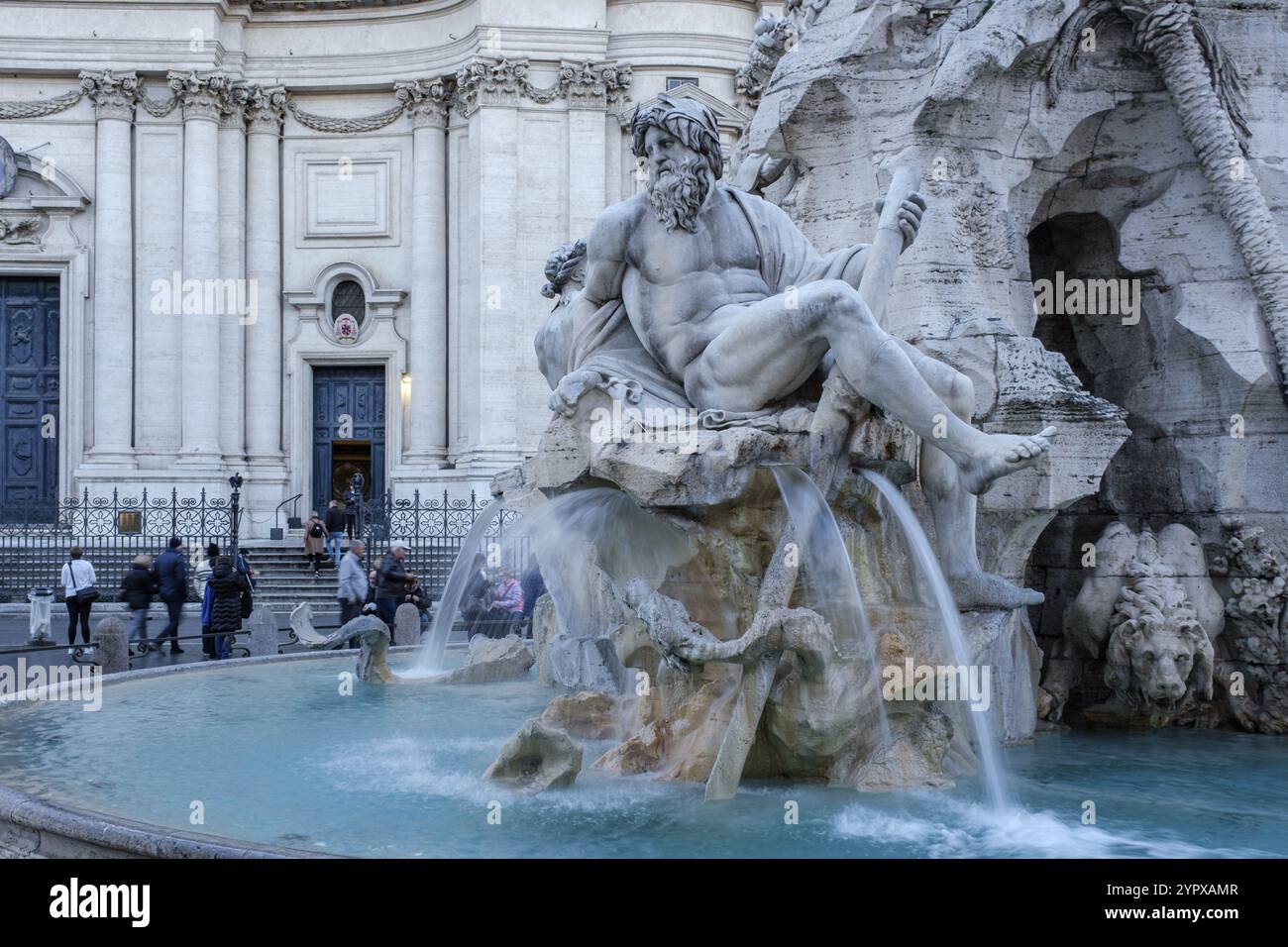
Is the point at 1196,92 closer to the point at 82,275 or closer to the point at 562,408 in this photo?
the point at 562,408

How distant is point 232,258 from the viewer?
30.2 metres

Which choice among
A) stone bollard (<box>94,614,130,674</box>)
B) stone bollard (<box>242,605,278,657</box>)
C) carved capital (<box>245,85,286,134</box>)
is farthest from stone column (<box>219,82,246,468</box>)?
stone bollard (<box>94,614,130,674</box>)

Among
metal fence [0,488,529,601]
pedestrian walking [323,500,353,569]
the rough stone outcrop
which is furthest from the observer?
pedestrian walking [323,500,353,569]

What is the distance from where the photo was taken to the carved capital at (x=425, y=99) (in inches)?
1178

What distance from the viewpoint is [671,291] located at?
6.68 metres

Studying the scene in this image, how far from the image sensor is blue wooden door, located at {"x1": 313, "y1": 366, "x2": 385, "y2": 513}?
3094 centimetres

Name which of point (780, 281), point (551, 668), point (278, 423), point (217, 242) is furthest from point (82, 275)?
point (780, 281)

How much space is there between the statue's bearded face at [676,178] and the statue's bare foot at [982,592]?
7.08 feet

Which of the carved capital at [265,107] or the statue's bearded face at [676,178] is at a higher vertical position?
the carved capital at [265,107]

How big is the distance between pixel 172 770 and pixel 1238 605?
5679 millimetres

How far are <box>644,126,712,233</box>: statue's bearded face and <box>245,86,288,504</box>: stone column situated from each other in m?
25.0

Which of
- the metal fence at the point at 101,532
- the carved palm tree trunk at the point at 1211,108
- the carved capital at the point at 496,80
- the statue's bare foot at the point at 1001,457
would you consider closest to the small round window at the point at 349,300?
the carved capital at the point at 496,80

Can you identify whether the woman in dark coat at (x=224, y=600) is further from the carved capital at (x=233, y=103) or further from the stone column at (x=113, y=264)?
the carved capital at (x=233, y=103)

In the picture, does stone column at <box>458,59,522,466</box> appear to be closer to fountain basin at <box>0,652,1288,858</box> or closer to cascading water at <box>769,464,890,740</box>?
fountain basin at <box>0,652,1288,858</box>
